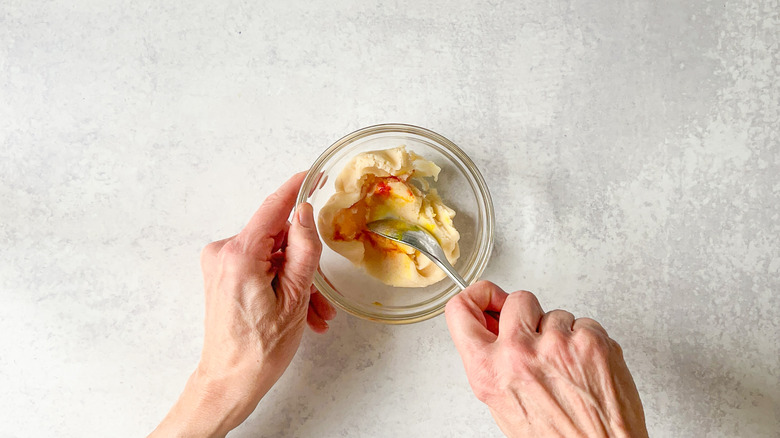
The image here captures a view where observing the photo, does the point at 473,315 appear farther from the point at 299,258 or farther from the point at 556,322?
the point at 299,258

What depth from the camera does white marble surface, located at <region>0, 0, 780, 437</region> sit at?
1291 mm

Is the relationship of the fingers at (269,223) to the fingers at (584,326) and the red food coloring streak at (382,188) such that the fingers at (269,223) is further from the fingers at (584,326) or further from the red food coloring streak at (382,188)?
the fingers at (584,326)

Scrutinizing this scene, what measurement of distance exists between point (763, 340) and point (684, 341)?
0.57ft

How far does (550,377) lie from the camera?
0.92 m

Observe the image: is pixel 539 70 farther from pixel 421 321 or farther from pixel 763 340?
pixel 763 340

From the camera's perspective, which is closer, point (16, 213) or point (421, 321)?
point (421, 321)

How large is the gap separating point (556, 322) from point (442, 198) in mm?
430

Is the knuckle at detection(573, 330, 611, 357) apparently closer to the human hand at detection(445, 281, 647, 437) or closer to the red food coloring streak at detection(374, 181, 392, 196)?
the human hand at detection(445, 281, 647, 437)

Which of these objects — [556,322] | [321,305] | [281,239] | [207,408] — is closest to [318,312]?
[321,305]

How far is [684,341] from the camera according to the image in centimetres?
128

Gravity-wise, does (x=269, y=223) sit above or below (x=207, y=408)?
above

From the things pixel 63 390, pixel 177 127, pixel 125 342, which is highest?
pixel 177 127

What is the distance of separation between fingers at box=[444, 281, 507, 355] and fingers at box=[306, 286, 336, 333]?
0.37 meters

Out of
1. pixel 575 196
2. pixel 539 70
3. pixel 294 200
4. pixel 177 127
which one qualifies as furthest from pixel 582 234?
pixel 177 127
